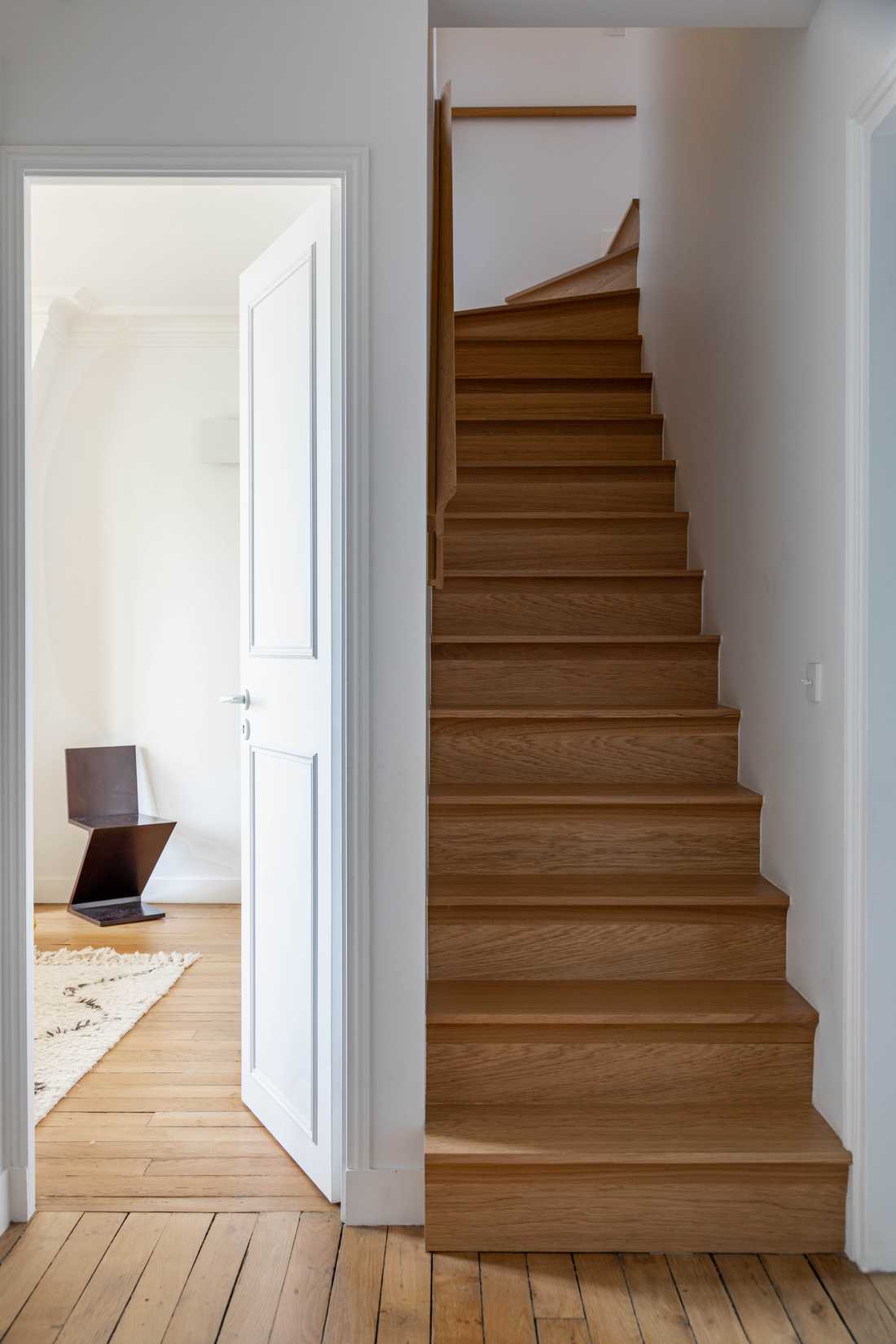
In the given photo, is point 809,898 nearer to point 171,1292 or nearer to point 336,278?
point 171,1292

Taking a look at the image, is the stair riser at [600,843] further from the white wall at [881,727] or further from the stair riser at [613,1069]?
the white wall at [881,727]

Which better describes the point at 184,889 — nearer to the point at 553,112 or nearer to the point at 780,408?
the point at 780,408

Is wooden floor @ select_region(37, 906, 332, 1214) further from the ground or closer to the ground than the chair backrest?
closer to the ground

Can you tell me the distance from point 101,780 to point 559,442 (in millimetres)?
2412

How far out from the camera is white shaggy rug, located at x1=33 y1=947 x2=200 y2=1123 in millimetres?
2863

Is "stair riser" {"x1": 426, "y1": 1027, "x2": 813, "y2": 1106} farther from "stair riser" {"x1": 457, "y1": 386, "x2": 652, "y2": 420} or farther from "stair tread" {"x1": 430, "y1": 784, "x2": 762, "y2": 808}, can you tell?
"stair riser" {"x1": 457, "y1": 386, "x2": 652, "y2": 420}

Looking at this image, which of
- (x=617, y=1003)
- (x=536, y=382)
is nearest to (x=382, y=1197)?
(x=617, y=1003)

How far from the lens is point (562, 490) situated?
3.76m

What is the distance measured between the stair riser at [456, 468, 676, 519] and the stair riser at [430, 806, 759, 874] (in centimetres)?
141

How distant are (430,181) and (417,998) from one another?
1.81 metres

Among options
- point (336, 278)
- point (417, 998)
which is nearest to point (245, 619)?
point (336, 278)

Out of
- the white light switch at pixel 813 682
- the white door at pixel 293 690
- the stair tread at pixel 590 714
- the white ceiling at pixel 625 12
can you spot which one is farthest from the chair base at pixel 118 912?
the white ceiling at pixel 625 12

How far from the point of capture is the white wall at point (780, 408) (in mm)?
2113

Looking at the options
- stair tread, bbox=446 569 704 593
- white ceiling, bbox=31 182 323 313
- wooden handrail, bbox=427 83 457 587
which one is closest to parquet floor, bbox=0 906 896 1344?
wooden handrail, bbox=427 83 457 587
